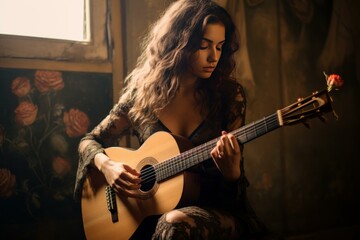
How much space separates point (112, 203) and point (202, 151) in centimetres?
49

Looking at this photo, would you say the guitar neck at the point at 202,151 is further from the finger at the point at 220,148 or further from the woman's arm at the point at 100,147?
the woman's arm at the point at 100,147

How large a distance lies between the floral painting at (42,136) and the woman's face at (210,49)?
0.78 m

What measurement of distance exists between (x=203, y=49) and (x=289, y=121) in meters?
0.52

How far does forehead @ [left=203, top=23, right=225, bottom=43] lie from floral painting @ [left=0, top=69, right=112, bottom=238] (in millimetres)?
815

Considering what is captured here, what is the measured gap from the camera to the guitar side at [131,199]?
56.2 inches

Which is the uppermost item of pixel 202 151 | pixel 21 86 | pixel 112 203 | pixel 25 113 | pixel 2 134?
pixel 21 86

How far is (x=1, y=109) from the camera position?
1.91 metres

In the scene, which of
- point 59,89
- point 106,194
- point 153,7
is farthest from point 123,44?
point 106,194

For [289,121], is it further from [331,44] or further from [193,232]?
[331,44]

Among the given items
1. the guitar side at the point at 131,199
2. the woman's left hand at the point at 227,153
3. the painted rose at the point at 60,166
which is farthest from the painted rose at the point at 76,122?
the woman's left hand at the point at 227,153

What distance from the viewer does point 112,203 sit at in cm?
161

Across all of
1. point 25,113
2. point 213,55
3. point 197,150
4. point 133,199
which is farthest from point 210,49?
point 25,113

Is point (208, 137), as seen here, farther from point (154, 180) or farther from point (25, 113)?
point (25, 113)

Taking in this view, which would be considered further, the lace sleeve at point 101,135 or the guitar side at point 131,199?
the lace sleeve at point 101,135
